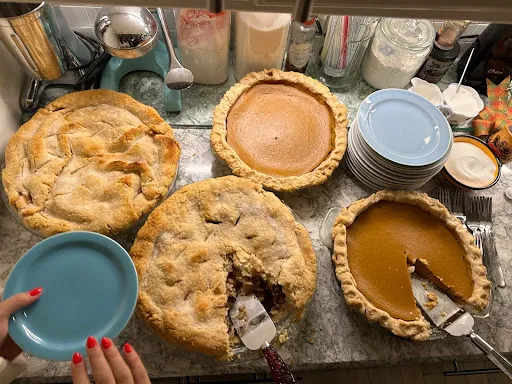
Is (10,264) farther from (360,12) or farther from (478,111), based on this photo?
(478,111)

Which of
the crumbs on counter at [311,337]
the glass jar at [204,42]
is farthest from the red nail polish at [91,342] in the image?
the glass jar at [204,42]

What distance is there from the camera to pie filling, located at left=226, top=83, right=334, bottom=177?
1259mm

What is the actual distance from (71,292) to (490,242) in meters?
1.13

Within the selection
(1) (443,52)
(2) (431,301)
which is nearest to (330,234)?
(2) (431,301)

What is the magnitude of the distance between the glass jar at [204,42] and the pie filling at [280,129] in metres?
0.15

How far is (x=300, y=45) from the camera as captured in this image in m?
1.36

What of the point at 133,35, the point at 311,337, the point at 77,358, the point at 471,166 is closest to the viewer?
the point at 77,358

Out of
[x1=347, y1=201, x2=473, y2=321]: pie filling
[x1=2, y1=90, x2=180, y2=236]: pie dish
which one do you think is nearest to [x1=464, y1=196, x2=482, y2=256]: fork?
[x1=347, y1=201, x2=473, y2=321]: pie filling

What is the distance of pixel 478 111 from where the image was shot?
144cm

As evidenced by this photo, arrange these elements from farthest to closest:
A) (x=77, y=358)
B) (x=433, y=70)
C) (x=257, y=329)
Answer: (x=433, y=70)
(x=257, y=329)
(x=77, y=358)

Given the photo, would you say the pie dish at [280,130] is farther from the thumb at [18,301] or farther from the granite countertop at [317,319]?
the thumb at [18,301]

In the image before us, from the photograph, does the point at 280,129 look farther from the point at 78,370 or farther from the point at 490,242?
the point at 78,370

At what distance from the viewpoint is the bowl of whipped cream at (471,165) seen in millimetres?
1317

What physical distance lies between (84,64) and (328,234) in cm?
93
